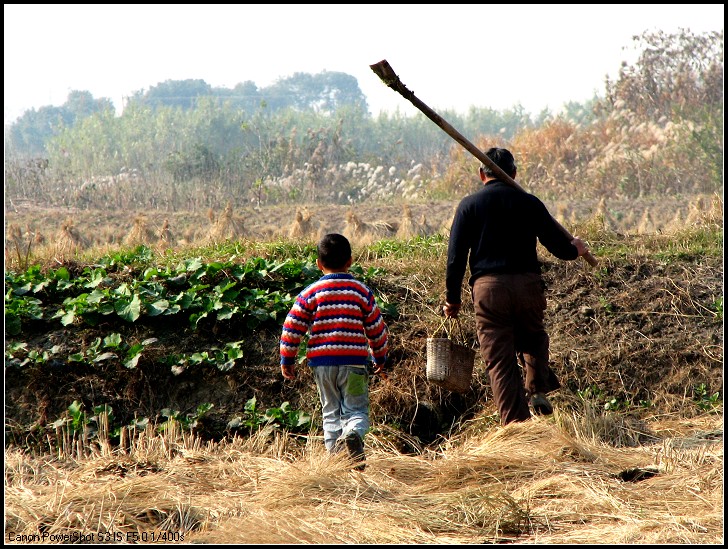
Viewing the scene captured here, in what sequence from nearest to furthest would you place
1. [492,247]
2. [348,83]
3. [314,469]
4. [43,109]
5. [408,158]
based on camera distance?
[314,469], [492,247], [408,158], [43,109], [348,83]

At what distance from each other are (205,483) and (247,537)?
3.90 ft

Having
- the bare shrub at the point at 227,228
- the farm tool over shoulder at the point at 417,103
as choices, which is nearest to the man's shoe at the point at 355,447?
the farm tool over shoulder at the point at 417,103

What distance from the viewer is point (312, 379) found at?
6.32m

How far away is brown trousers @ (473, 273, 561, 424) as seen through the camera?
17.0 feet

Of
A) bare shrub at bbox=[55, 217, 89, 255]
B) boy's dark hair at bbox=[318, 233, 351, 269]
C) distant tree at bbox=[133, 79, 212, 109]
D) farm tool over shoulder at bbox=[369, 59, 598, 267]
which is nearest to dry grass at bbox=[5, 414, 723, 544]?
boy's dark hair at bbox=[318, 233, 351, 269]

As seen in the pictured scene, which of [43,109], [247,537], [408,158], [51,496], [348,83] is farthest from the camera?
[348,83]

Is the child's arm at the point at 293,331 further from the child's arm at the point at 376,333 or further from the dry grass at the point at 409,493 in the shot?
the dry grass at the point at 409,493

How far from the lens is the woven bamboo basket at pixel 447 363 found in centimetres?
533

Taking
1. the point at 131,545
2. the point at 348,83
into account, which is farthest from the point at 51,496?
the point at 348,83

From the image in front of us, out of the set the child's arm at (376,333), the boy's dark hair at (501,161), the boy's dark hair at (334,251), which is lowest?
the child's arm at (376,333)

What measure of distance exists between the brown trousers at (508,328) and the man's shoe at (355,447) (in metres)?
1.03

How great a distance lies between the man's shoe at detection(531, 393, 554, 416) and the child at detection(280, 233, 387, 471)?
1.16m

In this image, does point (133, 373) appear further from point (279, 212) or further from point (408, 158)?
point (408, 158)

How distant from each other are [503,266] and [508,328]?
40 centimetres
